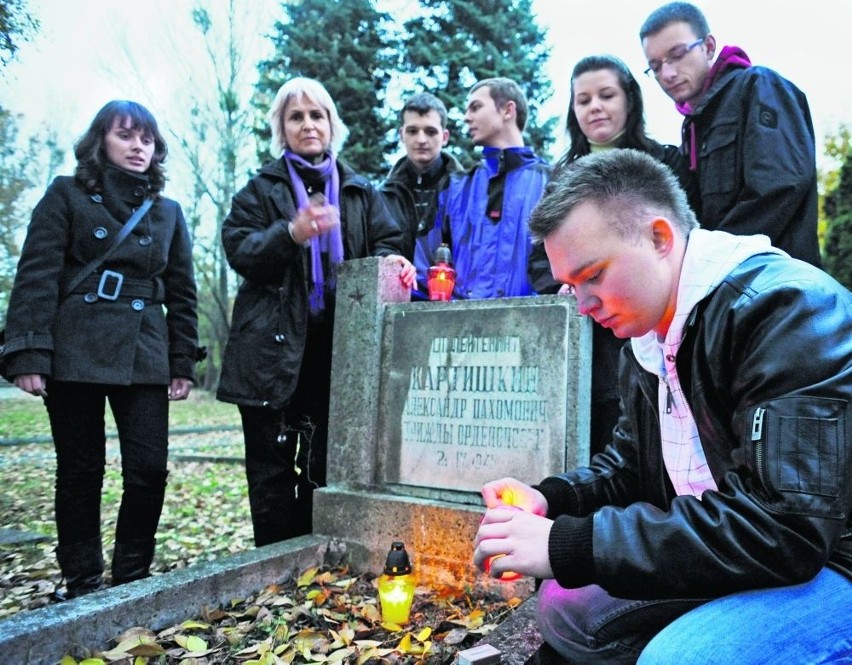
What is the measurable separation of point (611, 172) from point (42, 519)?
3363mm

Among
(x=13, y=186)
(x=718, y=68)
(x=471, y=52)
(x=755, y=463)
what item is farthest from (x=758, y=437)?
(x=471, y=52)

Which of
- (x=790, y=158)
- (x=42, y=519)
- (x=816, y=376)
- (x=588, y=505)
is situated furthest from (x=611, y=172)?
(x=42, y=519)

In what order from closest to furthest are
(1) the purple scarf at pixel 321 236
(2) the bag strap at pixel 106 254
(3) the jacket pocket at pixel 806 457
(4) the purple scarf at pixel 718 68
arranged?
(3) the jacket pocket at pixel 806 457, (4) the purple scarf at pixel 718 68, (2) the bag strap at pixel 106 254, (1) the purple scarf at pixel 321 236

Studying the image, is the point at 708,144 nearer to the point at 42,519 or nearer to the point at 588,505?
the point at 588,505

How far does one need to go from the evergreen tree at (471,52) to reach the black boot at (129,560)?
10.7 metres

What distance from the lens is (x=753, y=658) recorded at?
1143 millimetres

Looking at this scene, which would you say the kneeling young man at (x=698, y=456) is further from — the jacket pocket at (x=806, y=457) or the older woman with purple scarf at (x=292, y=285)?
the older woman with purple scarf at (x=292, y=285)

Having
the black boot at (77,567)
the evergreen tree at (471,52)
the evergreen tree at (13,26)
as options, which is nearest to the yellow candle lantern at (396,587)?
the black boot at (77,567)

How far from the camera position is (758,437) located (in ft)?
3.75

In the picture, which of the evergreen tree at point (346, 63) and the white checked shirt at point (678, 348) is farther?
the evergreen tree at point (346, 63)

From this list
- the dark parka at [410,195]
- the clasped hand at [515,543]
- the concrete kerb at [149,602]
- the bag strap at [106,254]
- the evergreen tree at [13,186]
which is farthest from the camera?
the dark parka at [410,195]

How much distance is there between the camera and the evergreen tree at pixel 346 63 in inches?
479

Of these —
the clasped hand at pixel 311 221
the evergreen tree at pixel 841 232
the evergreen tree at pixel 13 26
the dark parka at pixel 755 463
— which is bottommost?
the dark parka at pixel 755 463

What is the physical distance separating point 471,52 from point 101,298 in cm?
1133
